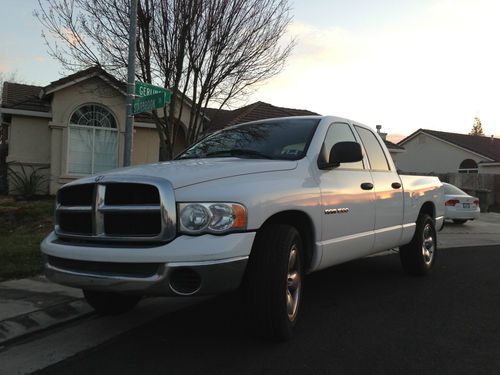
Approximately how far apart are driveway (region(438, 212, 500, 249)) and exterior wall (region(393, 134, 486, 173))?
18.6 m

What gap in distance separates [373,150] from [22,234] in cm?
770

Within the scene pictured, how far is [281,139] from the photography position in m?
5.07

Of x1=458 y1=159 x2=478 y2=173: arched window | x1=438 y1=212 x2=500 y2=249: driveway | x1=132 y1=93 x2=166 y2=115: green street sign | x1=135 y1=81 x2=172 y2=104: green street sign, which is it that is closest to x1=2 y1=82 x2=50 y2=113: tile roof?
x1=135 y1=81 x2=172 y2=104: green street sign

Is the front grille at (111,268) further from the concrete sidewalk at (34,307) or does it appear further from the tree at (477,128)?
the tree at (477,128)

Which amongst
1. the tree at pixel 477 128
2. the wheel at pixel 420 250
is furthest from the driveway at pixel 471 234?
the tree at pixel 477 128

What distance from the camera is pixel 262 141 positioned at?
511 cm

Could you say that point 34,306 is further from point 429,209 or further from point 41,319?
point 429,209

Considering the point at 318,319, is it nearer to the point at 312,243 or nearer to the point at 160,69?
the point at 312,243

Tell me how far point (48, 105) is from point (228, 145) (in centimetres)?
1414

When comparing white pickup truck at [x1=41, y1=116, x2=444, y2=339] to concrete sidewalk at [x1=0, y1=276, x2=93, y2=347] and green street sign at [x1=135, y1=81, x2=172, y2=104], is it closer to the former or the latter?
concrete sidewalk at [x1=0, y1=276, x2=93, y2=347]

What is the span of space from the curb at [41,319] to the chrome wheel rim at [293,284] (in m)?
2.08

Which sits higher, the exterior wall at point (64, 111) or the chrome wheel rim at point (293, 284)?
the exterior wall at point (64, 111)

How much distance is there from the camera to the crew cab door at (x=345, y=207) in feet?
15.5

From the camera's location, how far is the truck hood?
376 centimetres
